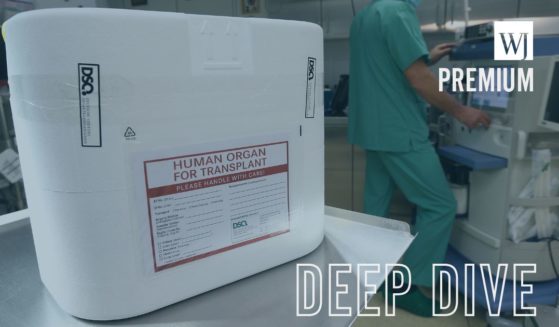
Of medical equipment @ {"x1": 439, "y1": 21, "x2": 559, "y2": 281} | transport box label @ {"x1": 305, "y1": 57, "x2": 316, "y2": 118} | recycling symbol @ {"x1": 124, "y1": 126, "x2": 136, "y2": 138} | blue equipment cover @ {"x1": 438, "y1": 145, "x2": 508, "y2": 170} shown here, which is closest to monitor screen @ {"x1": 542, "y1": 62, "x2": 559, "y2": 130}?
medical equipment @ {"x1": 439, "y1": 21, "x2": 559, "y2": 281}

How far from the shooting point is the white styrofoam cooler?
412 mm

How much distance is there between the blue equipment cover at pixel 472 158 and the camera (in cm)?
145

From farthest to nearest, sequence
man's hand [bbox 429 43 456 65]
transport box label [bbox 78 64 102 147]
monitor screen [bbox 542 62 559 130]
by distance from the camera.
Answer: man's hand [bbox 429 43 456 65]
monitor screen [bbox 542 62 559 130]
transport box label [bbox 78 64 102 147]

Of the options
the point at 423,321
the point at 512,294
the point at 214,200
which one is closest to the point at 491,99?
the point at 512,294

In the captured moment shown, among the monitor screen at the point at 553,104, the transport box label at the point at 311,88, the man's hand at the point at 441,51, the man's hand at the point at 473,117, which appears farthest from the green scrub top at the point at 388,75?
the transport box label at the point at 311,88

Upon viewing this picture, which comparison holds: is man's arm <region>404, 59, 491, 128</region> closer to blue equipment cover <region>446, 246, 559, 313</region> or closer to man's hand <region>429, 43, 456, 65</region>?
man's hand <region>429, 43, 456, 65</region>

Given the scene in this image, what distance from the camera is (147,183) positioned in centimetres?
45

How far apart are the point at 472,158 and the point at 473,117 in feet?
0.54

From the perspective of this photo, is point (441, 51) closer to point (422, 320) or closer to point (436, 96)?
point (436, 96)

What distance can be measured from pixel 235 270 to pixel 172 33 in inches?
12.4

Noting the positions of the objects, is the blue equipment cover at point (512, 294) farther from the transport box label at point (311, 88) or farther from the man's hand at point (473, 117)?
the transport box label at point (311, 88)

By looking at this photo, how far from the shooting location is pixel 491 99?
4.95ft

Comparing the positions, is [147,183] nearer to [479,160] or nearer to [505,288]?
[479,160]

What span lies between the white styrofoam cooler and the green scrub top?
1.02m
